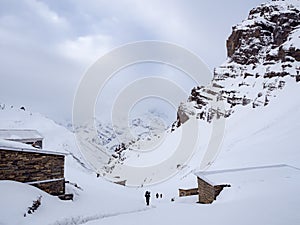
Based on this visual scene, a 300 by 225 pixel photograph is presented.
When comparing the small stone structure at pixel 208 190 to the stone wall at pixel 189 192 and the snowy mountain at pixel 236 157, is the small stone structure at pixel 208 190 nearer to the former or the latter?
the snowy mountain at pixel 236 157

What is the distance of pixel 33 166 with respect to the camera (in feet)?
29.0

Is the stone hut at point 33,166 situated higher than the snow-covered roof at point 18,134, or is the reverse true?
the snow-covered roof at point 18,134

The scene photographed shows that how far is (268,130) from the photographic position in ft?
85.8

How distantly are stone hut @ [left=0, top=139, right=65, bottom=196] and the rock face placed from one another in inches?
1402

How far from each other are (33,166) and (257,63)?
54066mm

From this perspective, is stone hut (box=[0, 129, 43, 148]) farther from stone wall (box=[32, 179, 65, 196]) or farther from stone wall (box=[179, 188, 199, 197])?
stone wall (box=[179, 188, 199, 197])

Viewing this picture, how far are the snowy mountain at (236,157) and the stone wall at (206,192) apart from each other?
1.46 feet

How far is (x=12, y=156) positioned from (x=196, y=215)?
617 cm

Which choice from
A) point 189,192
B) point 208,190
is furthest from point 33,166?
point 189,192

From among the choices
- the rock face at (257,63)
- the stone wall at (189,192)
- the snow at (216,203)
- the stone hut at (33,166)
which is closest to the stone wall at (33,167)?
the stone hut at (33,166)

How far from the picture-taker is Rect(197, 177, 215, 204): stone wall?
9.80 metres

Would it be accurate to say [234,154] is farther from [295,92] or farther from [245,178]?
[295,92]

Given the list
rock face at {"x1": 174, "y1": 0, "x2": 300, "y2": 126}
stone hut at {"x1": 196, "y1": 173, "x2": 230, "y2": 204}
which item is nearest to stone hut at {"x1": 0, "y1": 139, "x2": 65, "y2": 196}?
stone hut at {"x1": 196, "y1": 173, "x2": 230, "y2": 204}

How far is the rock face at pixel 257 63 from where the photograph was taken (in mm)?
41875
